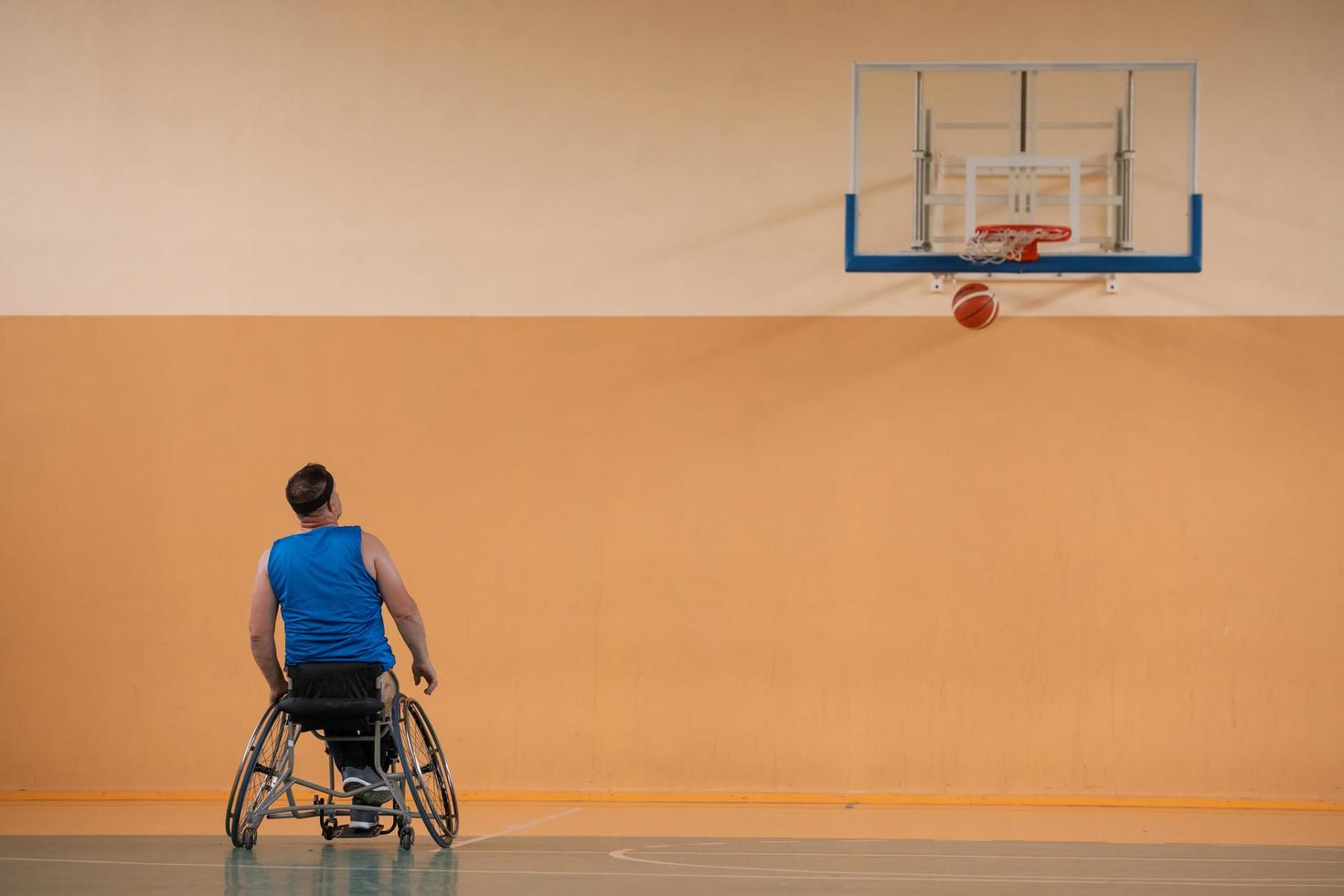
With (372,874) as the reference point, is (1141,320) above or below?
above

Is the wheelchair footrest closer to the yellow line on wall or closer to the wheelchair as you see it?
the wheelchair

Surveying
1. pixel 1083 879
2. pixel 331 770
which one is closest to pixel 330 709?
pixel 331 770

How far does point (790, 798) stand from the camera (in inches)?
252

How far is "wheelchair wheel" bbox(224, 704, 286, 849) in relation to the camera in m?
4.33

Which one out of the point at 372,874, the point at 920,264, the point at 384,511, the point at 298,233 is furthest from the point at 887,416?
the point at 372,874

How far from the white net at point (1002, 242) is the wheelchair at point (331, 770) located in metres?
3.02

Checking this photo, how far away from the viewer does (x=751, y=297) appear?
6.60 meters

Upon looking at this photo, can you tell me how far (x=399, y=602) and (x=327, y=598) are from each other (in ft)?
0.70

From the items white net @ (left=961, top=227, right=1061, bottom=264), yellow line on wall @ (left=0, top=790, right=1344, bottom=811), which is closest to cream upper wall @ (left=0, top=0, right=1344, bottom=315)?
white net @ (left=961, top=227, right=1061, bottom=264)

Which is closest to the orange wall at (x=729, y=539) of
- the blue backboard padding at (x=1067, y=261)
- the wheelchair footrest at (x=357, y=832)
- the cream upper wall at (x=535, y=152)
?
the cream upper wall at (x=535, y=152)

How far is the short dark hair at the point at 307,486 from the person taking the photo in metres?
4.48

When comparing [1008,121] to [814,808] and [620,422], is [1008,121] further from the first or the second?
[814,808]

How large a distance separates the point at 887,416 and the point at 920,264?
0.80 metres

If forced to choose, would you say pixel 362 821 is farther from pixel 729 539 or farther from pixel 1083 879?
pixel 729 539
